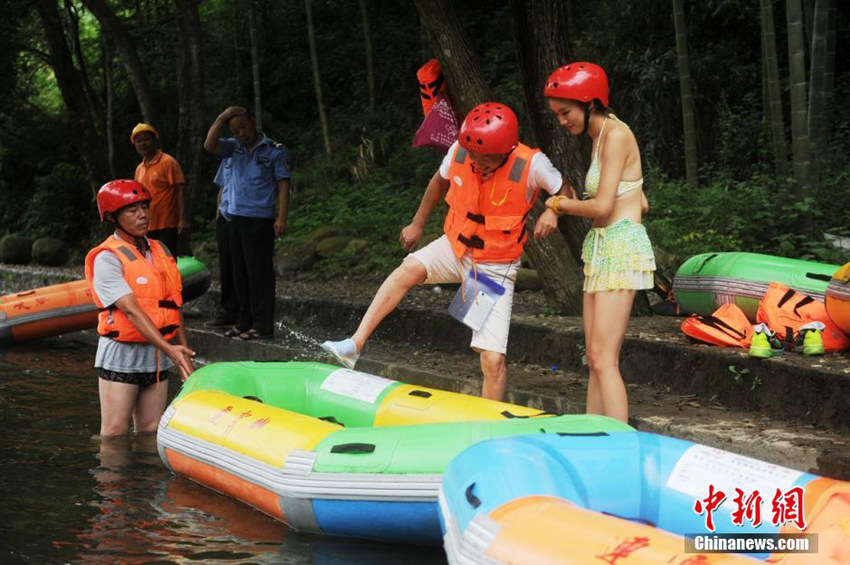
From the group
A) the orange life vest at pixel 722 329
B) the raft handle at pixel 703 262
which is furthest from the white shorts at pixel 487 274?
the raft handle at pixel 703 262

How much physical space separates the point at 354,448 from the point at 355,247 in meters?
8.70

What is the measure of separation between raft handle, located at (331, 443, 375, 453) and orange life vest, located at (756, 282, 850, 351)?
3112 millimetres

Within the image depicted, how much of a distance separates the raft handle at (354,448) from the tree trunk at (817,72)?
6704mm

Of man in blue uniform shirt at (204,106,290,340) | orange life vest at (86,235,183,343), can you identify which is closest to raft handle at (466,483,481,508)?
orange life vest at (86,235,183,343)

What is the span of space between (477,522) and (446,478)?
453mm

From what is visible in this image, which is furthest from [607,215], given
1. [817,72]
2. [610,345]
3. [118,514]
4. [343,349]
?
[817,72]

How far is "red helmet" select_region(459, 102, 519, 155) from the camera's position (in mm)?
5633

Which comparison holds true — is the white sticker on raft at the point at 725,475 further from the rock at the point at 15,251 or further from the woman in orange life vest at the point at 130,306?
the rock at the point at 15,251

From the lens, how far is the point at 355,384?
19.5 ft

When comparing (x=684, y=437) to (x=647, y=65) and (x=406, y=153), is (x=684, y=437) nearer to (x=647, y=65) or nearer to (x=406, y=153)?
(x=647, y=65)

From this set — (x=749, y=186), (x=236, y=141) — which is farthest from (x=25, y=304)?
(x=749, y=186)

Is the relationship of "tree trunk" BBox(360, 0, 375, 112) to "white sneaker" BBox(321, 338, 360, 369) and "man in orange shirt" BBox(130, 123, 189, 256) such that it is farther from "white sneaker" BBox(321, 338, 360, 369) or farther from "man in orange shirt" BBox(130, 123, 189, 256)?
"white sneaker" BBox(321, 338, 360, 369)

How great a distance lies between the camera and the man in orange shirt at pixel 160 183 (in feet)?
33.1

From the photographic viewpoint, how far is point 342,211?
15422mm
